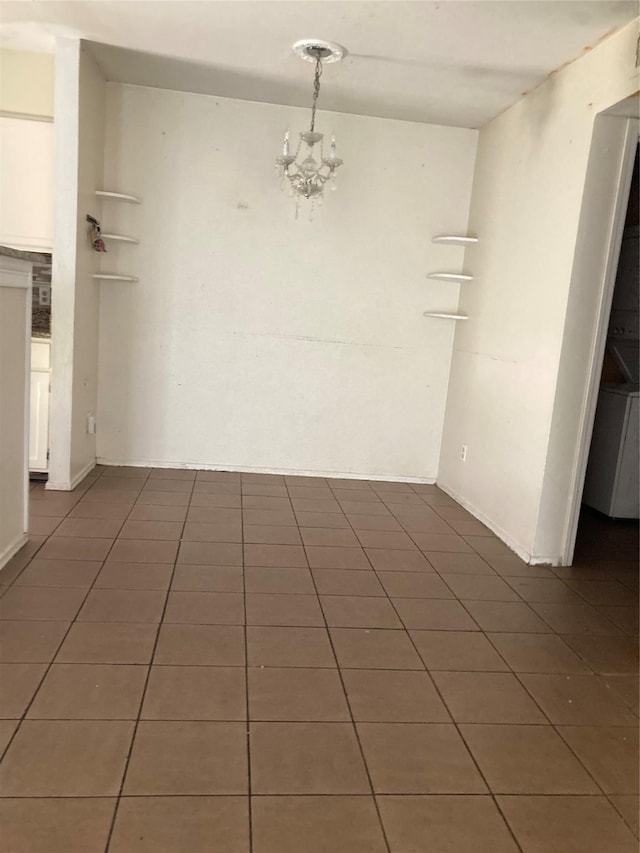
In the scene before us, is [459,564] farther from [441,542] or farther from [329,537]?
[329,537]

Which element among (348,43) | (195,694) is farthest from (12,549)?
(348,43)

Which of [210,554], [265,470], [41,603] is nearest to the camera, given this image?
[41,603]

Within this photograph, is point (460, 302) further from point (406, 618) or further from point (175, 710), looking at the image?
point (175, 710)

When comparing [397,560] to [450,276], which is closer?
[397,560]

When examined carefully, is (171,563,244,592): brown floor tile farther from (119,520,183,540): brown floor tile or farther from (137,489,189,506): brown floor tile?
(137,489,189,506): brown floor tile

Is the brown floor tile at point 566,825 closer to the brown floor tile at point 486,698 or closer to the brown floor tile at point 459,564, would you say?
the brown floor tile at point 486,698

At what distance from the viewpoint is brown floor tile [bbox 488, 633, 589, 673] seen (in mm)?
2258

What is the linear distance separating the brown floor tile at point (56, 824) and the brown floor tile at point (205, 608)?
891 mm

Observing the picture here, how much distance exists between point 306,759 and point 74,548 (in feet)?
5.50

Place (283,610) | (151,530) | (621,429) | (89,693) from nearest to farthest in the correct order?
(89,693) < (283,610) < (151,530) < (621,429)

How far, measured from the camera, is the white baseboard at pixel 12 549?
2625mm

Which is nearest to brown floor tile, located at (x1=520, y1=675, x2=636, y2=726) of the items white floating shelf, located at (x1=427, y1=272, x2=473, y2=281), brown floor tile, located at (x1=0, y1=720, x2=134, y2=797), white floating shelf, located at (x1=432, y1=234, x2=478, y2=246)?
brown floor tile, located at (x1=0, y1=720, x2=134, y2=797)

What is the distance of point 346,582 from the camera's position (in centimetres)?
281

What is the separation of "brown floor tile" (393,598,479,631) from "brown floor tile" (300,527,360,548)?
64 cm
